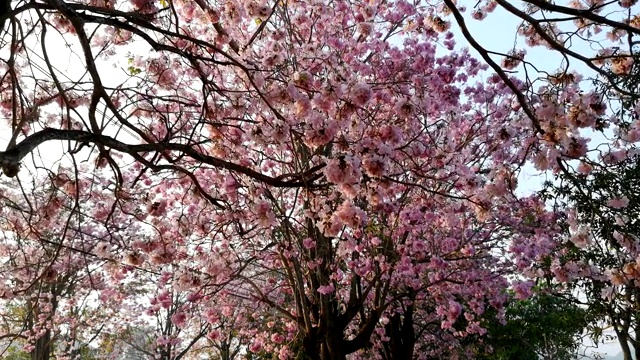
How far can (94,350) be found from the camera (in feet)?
62.4

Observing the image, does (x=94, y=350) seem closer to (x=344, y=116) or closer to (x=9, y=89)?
(x=9, y=89)

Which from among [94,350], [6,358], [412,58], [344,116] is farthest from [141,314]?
[344,116]

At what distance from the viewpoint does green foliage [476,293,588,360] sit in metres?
17.0

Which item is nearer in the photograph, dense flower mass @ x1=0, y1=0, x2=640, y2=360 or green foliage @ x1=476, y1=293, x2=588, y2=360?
dense flower mass @ x1=0, y1=0, x2=640, y2=360

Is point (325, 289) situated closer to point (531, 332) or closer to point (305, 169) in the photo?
point (305, 169)

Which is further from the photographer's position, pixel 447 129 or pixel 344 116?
pixel 447 129

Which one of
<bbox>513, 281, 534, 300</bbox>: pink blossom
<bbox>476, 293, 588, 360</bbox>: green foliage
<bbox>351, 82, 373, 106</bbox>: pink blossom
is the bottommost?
<bbox>351, 82, 373, 106</bbox>: pink blossom

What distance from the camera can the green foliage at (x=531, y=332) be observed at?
17031 mm

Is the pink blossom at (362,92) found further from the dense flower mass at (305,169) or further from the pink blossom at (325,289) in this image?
the pink blossom at (325,289)

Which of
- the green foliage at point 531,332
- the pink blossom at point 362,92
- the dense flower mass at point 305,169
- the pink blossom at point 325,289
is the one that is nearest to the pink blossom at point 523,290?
the dense flower mass at point 305,169

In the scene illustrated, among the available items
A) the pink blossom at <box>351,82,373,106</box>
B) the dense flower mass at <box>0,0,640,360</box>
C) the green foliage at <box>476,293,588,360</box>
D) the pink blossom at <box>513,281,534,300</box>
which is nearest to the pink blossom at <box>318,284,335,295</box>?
the dense flower mass at <box>0,0,640,360</box>

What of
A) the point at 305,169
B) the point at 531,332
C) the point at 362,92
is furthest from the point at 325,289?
the point at 531,332

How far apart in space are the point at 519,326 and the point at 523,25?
17.2 m

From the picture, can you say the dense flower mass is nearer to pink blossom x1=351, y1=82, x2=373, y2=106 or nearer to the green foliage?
→ pink blossom x1=351, y1=82, x2=373, y2=106
